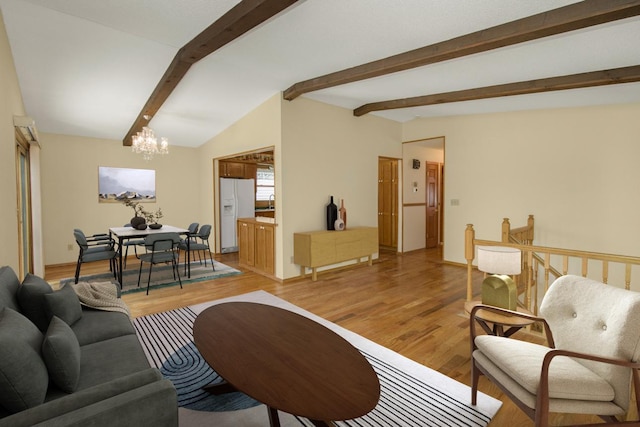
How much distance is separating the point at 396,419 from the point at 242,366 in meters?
1.01

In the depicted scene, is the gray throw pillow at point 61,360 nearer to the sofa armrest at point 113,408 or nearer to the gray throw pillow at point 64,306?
the sofa armrest at point 113,408

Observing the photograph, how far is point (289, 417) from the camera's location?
1896 mm

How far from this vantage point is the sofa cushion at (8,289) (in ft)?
6.05

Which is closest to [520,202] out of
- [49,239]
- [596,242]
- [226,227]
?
[596,242]

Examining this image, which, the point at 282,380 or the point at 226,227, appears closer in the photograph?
the point at 282,380

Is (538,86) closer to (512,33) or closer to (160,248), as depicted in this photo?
(512,33)

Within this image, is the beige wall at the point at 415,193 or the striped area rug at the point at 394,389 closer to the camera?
the striped area rug at the point at 394,389

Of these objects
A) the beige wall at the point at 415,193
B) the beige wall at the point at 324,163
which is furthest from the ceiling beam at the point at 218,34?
the beige wall at the point at 415,193

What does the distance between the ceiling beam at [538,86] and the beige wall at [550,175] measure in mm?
1377

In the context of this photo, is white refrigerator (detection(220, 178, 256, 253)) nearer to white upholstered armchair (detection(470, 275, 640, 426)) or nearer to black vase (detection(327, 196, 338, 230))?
black vase (detection(327, 196, 338, 230))

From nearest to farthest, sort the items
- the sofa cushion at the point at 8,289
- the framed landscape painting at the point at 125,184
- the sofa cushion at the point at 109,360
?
the sofa cushion at the point at 109,360 < the sofa cushion at the point at 8,289 < the framed landscape painting at the point at 125,184

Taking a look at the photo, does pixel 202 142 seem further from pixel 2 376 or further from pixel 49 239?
pixel 2 376

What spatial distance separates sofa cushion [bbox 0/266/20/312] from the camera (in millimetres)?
1845

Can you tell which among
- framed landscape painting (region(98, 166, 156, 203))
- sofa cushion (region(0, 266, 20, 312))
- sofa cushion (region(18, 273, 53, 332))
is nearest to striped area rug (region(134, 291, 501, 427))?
sofa cushion (region(18, 273, 53, 332))
